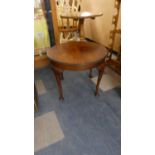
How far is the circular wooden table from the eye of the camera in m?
1.23

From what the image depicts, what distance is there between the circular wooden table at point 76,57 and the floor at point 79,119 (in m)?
0.21

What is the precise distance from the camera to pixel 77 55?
1.34m

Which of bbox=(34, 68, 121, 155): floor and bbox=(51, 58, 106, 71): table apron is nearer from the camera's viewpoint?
bbox=(34, 68, 121, 155): floor

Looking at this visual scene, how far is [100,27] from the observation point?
2.80 meters

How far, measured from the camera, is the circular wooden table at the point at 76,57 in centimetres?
123

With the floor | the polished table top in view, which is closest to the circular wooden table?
the polished table top

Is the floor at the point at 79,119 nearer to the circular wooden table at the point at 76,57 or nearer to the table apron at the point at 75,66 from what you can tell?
the circular wooden table at the point at 76,57

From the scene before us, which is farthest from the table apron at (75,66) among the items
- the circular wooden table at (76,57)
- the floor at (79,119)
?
the floor at (79,119)

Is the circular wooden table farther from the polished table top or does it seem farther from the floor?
the floor
